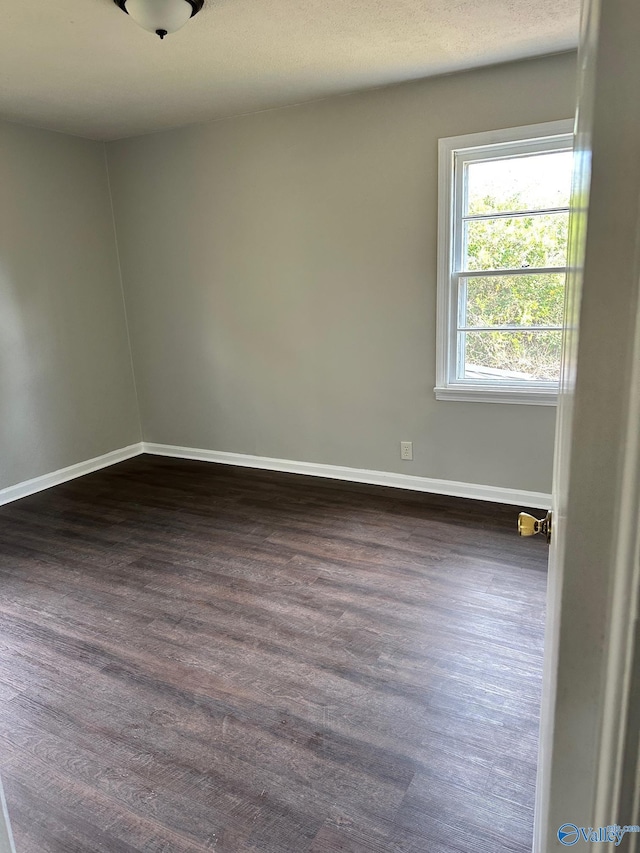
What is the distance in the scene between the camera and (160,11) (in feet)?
6.84

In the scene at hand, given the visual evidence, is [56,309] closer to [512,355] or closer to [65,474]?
[65,474]

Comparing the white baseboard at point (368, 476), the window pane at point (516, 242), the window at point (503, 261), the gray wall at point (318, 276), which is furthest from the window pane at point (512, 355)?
the white baseboard at point (368, 476)

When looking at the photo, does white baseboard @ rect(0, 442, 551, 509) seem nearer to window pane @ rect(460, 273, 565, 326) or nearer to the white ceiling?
window pane @ rect(460, 273, 565, 326)

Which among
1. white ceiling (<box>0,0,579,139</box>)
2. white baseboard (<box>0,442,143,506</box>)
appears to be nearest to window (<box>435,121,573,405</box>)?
white ceiling (<box>0,0,579,139</box>)

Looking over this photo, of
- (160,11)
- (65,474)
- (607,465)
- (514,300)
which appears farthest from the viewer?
(65,474)

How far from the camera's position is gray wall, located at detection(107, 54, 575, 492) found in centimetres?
323

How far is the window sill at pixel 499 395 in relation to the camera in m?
3.17

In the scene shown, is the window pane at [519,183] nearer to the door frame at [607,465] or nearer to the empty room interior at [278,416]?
the empty room interior at [278,416]

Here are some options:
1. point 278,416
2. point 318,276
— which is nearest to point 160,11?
point 318,276

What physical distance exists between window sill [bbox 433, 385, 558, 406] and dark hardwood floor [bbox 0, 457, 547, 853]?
68 centimetres

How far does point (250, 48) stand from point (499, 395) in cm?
228

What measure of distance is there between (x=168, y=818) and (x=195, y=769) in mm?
158

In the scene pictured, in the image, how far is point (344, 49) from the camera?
2625mm

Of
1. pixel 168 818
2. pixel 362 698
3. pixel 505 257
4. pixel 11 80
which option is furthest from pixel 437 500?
pixel 11 80
